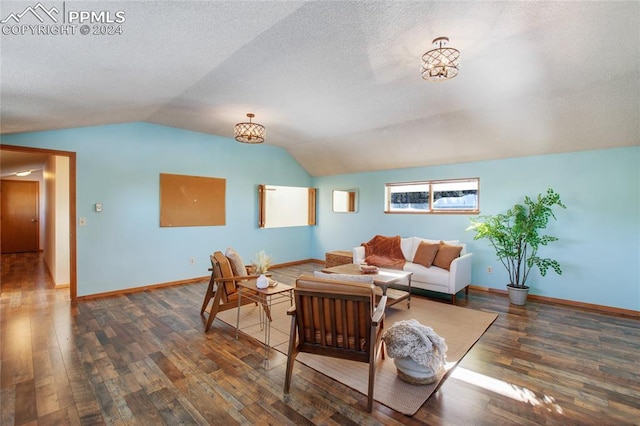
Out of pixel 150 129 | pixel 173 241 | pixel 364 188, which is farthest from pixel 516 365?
pixel 150 129

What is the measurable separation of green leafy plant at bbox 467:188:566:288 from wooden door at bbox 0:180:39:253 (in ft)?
37.8

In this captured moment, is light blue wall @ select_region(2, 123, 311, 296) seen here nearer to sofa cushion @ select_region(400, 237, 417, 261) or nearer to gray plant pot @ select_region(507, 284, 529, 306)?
sofa cushion @ select_region(400, 237, 417, 261)

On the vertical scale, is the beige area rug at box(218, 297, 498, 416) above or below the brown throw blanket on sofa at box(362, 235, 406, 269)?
below

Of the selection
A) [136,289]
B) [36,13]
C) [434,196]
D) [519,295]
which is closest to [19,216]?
[136,289]

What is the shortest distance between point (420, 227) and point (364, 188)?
161 cm

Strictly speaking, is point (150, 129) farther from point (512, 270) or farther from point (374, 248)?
point (512, 270)

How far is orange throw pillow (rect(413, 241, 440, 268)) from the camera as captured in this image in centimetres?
480

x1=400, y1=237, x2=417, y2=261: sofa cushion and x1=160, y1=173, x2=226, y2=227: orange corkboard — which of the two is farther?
x1=400, y1=237, x2=417, y2=261: sofa cushion

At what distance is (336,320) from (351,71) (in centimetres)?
238

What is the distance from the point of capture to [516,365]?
2.61 meters

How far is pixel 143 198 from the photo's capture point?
498cm

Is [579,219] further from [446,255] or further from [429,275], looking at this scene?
[429,275]

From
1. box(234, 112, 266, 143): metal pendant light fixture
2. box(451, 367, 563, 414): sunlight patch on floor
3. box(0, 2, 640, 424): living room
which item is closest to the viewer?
box(451, 367, 563, 414): sunlight patch on floor

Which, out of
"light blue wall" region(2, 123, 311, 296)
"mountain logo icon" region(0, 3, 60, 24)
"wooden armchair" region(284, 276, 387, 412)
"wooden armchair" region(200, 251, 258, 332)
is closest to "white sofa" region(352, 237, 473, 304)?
"wooden armchair" region(284, 276, 387, 412)
